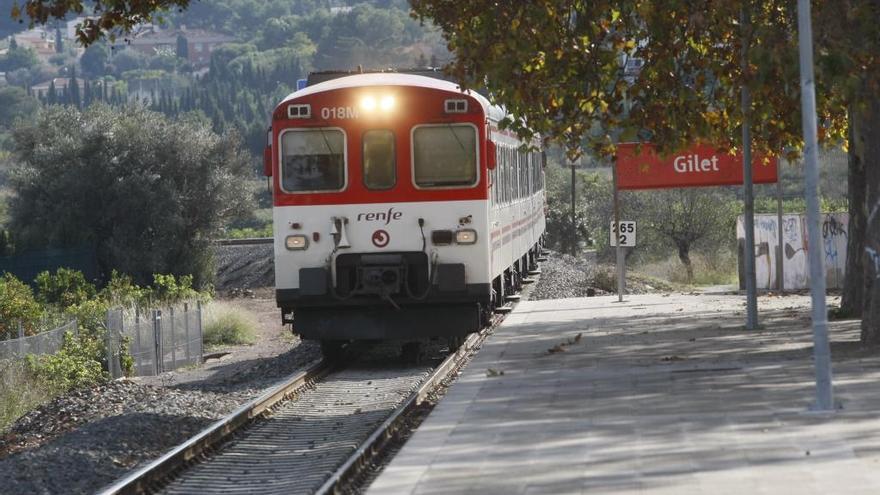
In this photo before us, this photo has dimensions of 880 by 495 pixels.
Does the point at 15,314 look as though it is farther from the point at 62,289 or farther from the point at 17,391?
the point at 62,289

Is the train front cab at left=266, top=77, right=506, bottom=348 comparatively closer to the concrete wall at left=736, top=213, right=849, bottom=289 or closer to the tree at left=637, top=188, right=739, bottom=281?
the concrete wall at left=736, top=213, right=849, bottom=289

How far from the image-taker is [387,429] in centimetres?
1459

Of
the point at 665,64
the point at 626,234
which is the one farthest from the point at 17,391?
the point at 626,234

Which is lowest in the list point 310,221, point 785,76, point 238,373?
point 238,373

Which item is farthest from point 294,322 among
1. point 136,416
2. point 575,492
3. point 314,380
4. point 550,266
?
point 550,266

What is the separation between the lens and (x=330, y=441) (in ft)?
49.2

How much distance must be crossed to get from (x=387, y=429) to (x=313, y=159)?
710 cm

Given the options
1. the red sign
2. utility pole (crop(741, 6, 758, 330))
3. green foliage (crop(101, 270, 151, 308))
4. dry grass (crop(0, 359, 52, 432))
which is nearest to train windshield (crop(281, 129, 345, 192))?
dry grass (crop(0, 359, 52, 432))

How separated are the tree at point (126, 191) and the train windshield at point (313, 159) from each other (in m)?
31.1

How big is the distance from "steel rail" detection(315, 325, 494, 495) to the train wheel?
171 cm

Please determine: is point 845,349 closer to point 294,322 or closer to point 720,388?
point 720,388

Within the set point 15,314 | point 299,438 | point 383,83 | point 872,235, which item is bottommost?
point 299,438

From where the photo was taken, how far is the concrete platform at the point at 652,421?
11.0 m

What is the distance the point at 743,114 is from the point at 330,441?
301 inches
